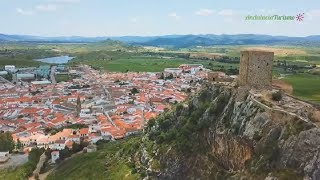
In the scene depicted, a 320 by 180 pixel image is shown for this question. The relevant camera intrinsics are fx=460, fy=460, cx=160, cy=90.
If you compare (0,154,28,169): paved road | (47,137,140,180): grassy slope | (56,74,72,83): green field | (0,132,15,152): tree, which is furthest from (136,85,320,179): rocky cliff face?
(56,74,72,83): green field

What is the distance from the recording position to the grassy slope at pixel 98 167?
2133 inches

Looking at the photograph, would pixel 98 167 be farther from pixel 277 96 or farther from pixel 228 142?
pixel 277 96

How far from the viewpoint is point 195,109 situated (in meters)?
51.4

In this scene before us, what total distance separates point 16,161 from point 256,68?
47883 mm

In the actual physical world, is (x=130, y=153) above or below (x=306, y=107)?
below

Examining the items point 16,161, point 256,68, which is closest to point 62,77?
point 16,161

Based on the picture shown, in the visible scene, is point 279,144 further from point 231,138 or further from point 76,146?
point 76,146

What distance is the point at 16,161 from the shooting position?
7525 centimetres

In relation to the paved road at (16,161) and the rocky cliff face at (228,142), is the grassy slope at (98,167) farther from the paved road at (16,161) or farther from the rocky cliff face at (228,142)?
the paved road at (16,161)

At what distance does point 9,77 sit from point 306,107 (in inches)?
6721

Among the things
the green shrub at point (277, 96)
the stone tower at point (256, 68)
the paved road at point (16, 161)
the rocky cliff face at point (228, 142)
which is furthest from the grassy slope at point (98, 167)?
the green shrub at point (277, 96)

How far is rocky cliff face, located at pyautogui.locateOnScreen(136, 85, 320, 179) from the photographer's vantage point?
1255 inches

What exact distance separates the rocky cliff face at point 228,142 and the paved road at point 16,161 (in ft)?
85.9

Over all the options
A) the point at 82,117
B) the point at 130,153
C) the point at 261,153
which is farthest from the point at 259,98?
the point at 82,117
